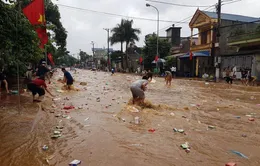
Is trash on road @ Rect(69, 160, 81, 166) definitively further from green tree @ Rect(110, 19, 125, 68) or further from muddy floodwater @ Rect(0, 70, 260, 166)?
green tree @ Rect(110, 19, 125, 68)

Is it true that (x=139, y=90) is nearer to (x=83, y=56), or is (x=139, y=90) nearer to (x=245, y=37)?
(x=245, y=37)

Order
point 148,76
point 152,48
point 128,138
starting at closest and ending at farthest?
1. point 128,138
2. point 148,76
3. point 152,48

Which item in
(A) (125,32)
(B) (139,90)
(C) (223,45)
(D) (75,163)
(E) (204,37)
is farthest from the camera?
(A) (125,32)

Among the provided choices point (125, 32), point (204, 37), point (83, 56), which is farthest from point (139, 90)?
point (83, 56)

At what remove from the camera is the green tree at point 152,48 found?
38000 mm

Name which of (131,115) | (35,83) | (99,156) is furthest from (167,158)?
(35,83)

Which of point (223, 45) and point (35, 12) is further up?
point (223, 45)

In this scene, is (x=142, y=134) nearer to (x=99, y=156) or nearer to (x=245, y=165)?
(x=99, y=156)

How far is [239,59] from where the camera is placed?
77.4 feet

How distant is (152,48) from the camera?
38.1 metres

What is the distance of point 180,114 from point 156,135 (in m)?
2.66

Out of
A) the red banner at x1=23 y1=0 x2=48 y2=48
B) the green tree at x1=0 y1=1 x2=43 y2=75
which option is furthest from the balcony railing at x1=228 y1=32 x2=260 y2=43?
the green tree at x1=0 y1=1 x2=43 y2=75

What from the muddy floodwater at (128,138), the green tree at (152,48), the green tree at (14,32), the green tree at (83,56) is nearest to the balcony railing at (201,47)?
the green tree at (152,48)

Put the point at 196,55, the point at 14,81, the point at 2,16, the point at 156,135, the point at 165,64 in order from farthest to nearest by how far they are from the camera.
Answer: the point at 165,64
the point at 196,55
the point at 14,81
the point at 2,16
the point at 156,135
